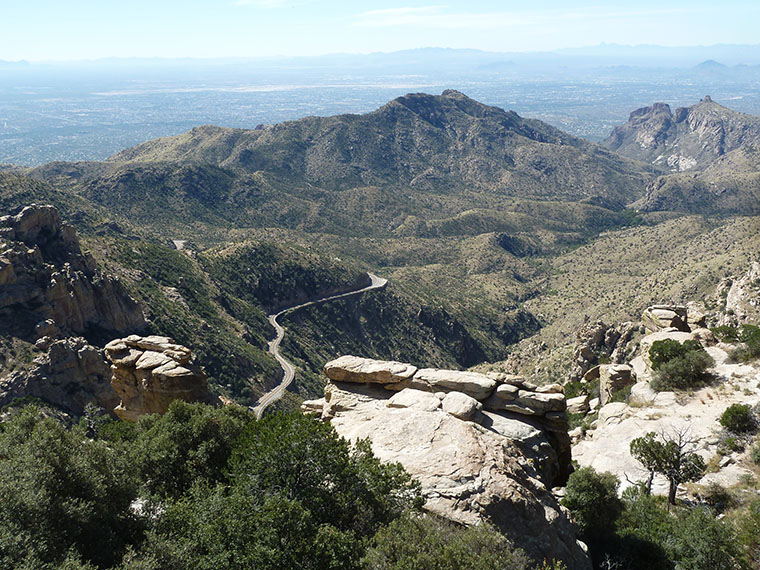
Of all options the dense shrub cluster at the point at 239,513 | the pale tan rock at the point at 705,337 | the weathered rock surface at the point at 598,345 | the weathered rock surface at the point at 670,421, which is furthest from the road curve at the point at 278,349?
the pale tan rock at the point at 705,337

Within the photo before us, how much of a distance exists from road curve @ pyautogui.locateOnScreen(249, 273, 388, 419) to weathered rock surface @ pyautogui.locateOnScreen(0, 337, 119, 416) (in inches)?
660

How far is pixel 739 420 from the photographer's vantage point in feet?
97.9

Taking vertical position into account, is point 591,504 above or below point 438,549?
below

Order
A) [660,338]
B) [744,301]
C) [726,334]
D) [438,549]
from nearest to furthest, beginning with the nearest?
[438,549] < [726,334] < [660,338] < [744,301]

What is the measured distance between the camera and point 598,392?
50.0 metres

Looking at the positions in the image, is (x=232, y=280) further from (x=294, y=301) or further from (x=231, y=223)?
(x=231, y=223)

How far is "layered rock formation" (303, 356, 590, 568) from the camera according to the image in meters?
18.3

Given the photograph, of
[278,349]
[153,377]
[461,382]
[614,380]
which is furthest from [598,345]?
[278,349]

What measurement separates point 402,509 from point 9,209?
129 m

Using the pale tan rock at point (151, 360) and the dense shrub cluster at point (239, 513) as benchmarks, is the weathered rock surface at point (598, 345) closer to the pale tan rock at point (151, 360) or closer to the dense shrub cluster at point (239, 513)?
the pale tan rock at point (151, 360)

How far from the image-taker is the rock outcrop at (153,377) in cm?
3803

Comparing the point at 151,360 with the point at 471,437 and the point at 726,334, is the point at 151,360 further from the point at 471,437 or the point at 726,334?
the point at 726,334

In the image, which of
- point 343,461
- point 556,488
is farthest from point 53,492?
point 556,488

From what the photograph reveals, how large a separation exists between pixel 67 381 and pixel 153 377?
19.9m
